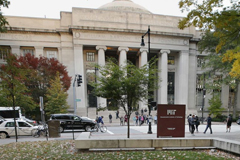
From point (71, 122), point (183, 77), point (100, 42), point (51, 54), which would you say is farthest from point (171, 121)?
point (51, 54)

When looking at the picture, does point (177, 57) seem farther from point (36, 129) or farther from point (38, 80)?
point (36, 129)

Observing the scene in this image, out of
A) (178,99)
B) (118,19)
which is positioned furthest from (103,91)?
(178,99)

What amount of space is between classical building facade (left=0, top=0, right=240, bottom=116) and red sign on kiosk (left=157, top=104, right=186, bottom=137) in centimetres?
2340

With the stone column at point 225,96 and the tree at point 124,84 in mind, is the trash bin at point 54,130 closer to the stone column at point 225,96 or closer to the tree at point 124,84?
the tree at point 124,84

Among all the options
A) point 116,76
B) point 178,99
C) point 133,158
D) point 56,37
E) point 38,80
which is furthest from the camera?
point 178,99

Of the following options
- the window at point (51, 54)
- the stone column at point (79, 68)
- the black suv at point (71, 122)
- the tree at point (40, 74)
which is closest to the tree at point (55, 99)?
the tree at point (40, 74)

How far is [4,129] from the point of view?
13820 millimetres

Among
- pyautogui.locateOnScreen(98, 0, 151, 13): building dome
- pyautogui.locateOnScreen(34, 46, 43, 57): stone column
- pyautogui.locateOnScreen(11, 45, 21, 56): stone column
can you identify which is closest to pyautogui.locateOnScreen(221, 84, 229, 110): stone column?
pyautogui.locateOnScreen(98, 0, 151, 13): building dome

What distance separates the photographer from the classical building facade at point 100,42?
110 ft

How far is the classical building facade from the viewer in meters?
33.5

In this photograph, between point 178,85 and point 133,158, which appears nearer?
point 133,158

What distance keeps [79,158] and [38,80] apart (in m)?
22.8

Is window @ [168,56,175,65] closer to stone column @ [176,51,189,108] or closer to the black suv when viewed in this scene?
stone column @ [176,51,189,108]

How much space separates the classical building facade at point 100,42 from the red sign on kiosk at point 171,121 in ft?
76.8
